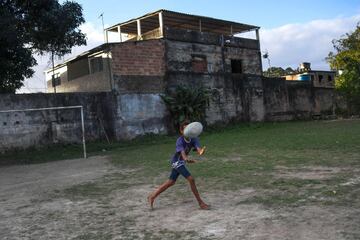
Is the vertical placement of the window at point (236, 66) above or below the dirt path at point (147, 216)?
above

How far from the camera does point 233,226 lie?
5.41 metres

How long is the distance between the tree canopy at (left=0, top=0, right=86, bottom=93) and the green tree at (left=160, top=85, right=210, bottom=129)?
20.2ft

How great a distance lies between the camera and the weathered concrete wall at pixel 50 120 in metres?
17.1

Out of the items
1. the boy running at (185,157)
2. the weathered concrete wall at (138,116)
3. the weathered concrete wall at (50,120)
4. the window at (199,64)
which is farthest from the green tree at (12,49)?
the window at (199,64)

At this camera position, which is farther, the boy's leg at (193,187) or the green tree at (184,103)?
the green tree at (184,103)

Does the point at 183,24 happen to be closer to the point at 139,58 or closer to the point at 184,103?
the point at 139,58

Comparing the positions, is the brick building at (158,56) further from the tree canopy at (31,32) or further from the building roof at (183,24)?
the tree canopy at (31,32)

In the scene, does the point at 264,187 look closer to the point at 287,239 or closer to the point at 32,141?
the point at 287,239

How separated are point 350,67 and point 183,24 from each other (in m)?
13.4

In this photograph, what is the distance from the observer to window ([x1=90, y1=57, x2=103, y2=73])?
69.4ft

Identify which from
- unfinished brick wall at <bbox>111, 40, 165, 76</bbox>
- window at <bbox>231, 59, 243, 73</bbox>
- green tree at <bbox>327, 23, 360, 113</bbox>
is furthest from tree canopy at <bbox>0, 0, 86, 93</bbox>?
green tree at <bbox>327, 23, 360, 113</bbox>

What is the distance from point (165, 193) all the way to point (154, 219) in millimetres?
1734

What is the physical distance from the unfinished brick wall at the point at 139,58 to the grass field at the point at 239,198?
8.77 meters

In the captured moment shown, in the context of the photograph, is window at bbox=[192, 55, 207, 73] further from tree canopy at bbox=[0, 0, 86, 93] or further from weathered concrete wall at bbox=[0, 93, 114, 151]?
tree canopy at bbox=[0, 0, 86, 93]
